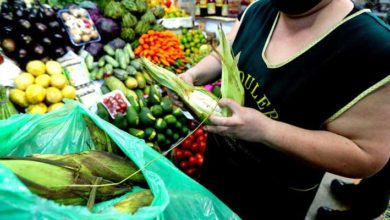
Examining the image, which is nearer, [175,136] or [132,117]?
[132,117]

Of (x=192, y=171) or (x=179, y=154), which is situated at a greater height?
(x=179, y=154)

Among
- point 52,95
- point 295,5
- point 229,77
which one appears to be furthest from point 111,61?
point 295,5

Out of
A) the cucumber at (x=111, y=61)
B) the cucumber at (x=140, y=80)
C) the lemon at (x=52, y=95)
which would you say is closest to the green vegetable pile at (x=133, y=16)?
the cucumber at (x=111, y=61)

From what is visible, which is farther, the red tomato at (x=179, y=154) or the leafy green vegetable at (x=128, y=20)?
the leafy green vegetable at (x=128, y=20)

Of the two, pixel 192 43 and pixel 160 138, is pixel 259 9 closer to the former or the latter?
pixel 160 138

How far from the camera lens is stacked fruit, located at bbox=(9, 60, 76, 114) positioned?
225 cm

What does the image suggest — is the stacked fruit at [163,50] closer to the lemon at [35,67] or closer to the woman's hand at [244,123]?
the lemon at [35,67]

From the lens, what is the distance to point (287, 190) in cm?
125

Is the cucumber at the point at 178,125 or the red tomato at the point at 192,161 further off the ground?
the cucumber at the point at 178,125

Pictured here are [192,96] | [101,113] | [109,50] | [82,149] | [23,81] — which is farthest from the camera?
[109,50]

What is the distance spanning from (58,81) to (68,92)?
11 cm

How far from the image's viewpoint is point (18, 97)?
7.32 ft

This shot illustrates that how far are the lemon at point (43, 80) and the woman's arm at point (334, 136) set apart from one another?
186 centimetres

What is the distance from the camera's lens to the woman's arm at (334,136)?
92 centimetres
